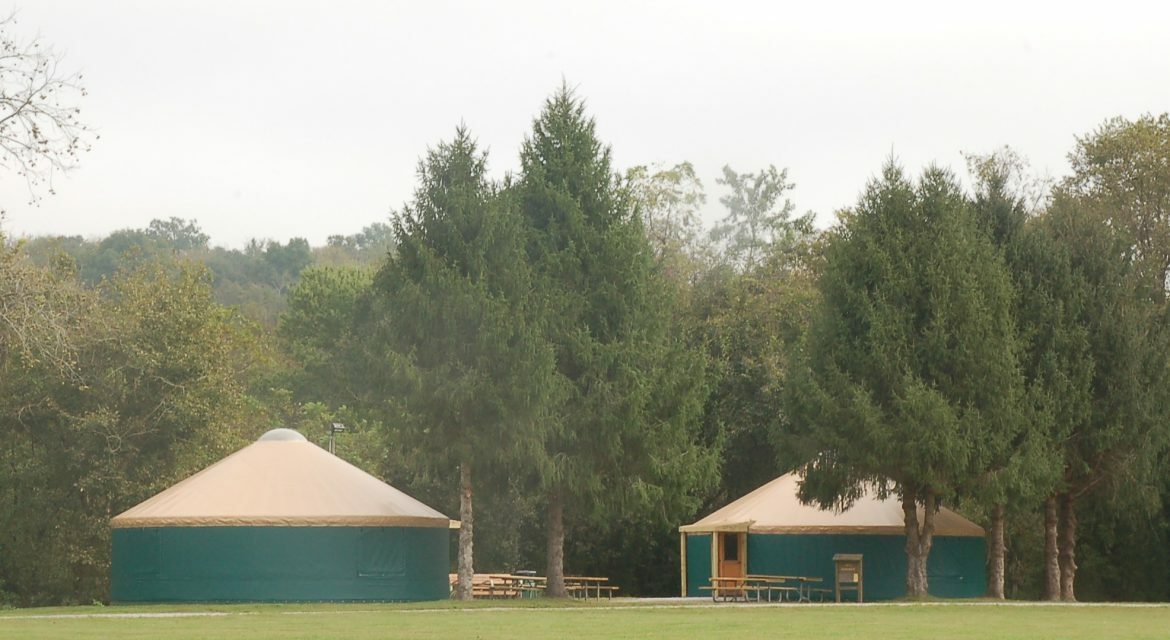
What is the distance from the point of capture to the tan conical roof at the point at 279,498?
30781mm

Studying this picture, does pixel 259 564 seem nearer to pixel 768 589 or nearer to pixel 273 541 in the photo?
pixel 273 541

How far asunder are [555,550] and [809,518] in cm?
613

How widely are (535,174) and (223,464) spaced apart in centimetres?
892

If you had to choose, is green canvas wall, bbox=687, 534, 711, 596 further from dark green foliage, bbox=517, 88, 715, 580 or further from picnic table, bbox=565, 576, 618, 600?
dark green foliage, bbox=517, 88, 715, 580

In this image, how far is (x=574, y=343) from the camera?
31703 millimetres

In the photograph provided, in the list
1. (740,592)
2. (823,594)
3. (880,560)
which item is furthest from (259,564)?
(880,560)

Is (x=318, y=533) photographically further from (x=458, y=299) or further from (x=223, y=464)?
(x=458, y=299)

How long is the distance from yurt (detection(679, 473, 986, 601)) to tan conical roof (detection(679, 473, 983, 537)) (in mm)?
22

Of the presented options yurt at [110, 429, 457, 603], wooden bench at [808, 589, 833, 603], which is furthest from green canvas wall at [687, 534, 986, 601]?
yurt at [110, 429, 457, 603]

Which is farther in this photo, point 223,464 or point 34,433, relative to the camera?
point 34,433

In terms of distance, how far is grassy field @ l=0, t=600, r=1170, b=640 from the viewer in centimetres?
1989

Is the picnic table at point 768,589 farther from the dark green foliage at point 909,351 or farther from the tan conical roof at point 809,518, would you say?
the dark green foliage at point 909,351

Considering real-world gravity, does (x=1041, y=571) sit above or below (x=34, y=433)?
below

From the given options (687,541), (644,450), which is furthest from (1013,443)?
(687,541)
